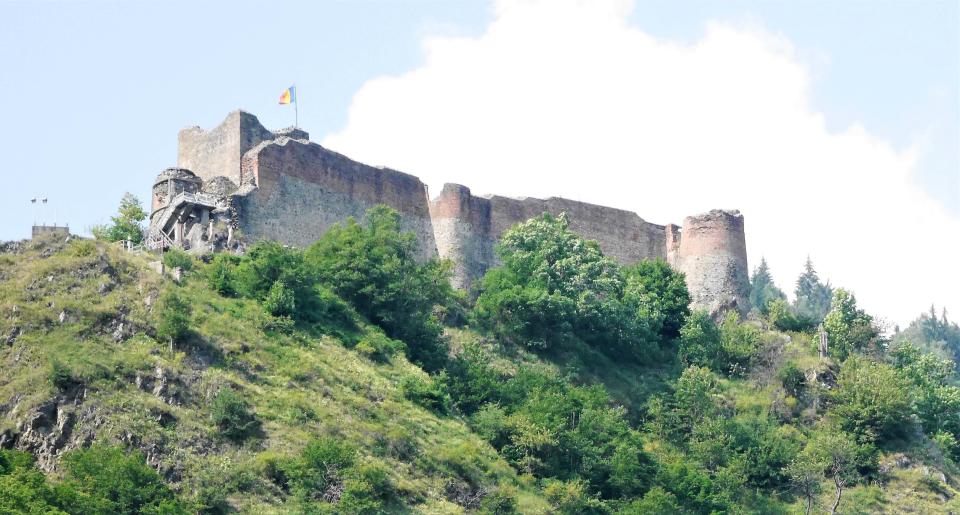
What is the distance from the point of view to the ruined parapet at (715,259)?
59.1m

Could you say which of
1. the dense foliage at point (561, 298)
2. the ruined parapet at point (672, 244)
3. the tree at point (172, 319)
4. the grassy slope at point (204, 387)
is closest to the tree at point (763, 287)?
the ruined parapet at point (672, 244)

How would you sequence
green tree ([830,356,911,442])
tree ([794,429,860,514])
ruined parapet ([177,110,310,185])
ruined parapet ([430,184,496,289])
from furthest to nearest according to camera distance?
ruined parapet ([430,184,496,289]) < ruined parapet ([177,110,310,185]) < green tree ([830,356,911,442]) < tree ([794,429,860,514])

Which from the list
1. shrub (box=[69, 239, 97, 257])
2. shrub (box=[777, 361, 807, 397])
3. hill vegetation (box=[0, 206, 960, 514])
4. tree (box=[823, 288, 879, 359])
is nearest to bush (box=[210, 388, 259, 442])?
hill vegetation (box=[0, 206, 960, 514])

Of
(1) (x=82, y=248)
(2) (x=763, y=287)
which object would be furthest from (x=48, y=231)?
(2) (x=763, y=287)

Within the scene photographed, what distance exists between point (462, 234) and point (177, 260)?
12.8m

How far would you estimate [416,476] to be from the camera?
40.0 metres

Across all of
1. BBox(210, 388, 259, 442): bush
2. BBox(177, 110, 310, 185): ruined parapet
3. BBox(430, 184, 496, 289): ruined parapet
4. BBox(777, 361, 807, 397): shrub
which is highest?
BBox(177, 110, 310, 185): ruined parapet

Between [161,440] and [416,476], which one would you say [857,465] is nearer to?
[416,476]

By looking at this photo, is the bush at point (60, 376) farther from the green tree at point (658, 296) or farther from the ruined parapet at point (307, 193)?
the green tree at point (658, 296)

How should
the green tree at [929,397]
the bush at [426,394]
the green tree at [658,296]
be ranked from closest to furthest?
1. the bush at [426,394]
2. the green tree at [658,296]
3. the green tree at [929,397]

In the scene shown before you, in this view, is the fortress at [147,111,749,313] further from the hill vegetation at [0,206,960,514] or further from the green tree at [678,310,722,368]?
the green tree at [678,310,722,368]

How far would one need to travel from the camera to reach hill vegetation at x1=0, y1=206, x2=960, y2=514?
36.9 metres

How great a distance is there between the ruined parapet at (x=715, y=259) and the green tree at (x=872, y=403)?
7.85 metres

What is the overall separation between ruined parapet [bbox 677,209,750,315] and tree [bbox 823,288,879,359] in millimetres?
3183
